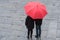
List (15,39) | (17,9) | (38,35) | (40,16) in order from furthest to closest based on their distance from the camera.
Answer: (17,9) < (15,39) < (38,35) < (40,16)

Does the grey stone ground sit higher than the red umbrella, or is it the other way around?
the red umbrella

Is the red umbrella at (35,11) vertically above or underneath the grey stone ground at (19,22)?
above

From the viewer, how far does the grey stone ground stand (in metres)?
10.2

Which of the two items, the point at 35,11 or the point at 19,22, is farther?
the point at 19,22

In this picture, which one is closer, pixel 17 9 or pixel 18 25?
pixel 18 25

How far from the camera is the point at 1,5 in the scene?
46.9ft

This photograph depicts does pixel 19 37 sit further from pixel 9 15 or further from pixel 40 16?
pixel 9 15

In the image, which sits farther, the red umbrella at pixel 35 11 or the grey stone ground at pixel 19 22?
the grey stone ground at pixel 19 22

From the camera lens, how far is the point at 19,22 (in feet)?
38.1

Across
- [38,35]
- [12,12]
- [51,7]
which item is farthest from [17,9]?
[38,35]

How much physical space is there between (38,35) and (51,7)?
4811 millimetres

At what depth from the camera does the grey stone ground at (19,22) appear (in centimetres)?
1021

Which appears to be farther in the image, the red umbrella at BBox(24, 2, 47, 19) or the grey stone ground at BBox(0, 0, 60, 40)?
the grey stone ground at BBox(0, 0, 60, 40)

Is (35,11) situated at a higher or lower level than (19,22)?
higher
